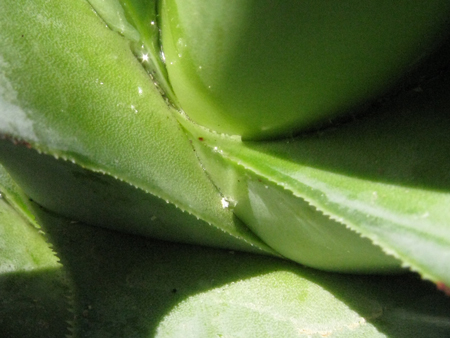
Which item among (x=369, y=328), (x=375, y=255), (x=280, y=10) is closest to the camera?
(x=280, y=10)

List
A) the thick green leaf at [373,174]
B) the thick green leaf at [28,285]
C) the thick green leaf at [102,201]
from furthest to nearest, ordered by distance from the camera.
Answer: the thick green leaf at [28,285]
the thick green leaf at [102,201]
the thick green leaf at [373,174]

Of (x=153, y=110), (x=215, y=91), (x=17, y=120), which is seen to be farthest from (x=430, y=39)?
(x=17, y=120)

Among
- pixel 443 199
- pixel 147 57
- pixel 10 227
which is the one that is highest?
pixel 147 57

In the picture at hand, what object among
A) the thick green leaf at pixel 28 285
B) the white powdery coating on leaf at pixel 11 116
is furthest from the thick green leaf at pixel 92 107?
the thick green leaf at pixel 28 285

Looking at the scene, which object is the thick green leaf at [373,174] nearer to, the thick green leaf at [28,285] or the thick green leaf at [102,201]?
the thick green leaf at [102,201]

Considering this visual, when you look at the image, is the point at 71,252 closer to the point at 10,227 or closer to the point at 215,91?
the point at 10,227

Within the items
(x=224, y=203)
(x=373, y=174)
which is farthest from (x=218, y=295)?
(x=373, y=174)

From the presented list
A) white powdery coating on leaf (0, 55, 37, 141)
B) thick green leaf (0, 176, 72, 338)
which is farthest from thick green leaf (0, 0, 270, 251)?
thick green leaf (0, 176, 72, 338)
